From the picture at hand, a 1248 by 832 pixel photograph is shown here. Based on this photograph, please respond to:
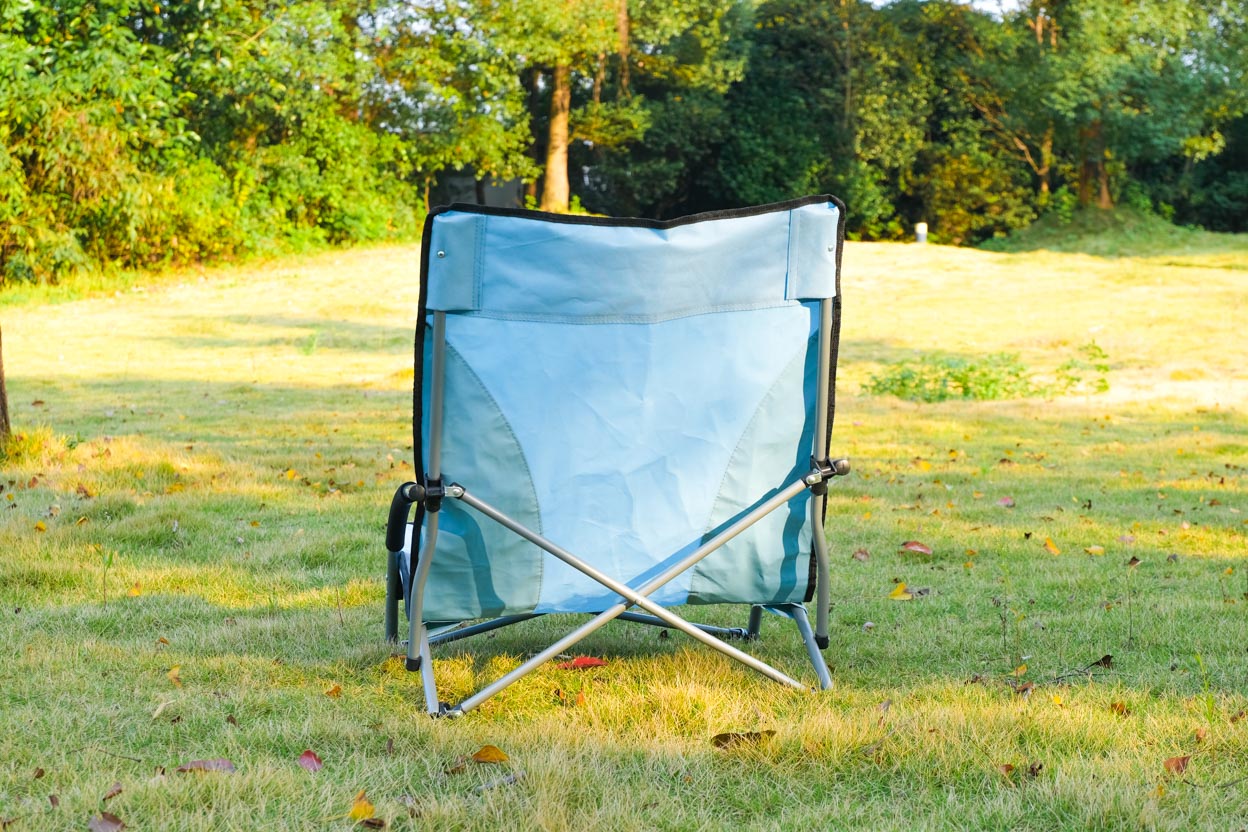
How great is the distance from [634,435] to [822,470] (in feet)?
1.46

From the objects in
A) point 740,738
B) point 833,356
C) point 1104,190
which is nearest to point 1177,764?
point 740,738

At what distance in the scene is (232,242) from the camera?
20906mm

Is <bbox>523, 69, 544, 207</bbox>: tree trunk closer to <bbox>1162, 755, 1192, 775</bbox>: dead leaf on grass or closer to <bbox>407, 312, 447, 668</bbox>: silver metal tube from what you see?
<bbox>407, 312, 447, 668</bbox>: silver metal tube

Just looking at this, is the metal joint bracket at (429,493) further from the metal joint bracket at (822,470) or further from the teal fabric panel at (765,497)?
the metal joint bracket at (822,470)

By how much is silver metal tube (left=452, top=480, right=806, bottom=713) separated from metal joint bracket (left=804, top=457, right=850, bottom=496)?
3 centimetres

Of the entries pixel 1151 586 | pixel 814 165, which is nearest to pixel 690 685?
pixel 1151 586

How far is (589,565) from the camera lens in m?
2.71

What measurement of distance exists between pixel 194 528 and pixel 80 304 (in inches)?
549

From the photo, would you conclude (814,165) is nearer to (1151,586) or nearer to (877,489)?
(877,489)

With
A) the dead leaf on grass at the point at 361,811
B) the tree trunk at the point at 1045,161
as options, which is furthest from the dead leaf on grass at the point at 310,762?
the tree trunk at the point at 1045,161

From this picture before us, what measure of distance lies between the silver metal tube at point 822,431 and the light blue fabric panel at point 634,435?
3 cm

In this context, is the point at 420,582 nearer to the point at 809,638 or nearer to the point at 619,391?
the point at 619,391

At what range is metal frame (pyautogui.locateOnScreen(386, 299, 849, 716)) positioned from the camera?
259 centimetres

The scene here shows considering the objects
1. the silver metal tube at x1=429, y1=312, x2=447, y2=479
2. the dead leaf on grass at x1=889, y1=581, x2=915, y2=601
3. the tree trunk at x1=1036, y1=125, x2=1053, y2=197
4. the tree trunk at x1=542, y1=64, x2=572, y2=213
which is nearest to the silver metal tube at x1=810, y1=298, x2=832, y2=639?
the silver metal tube at x1=429, y1=312, x2=447, y2=479
